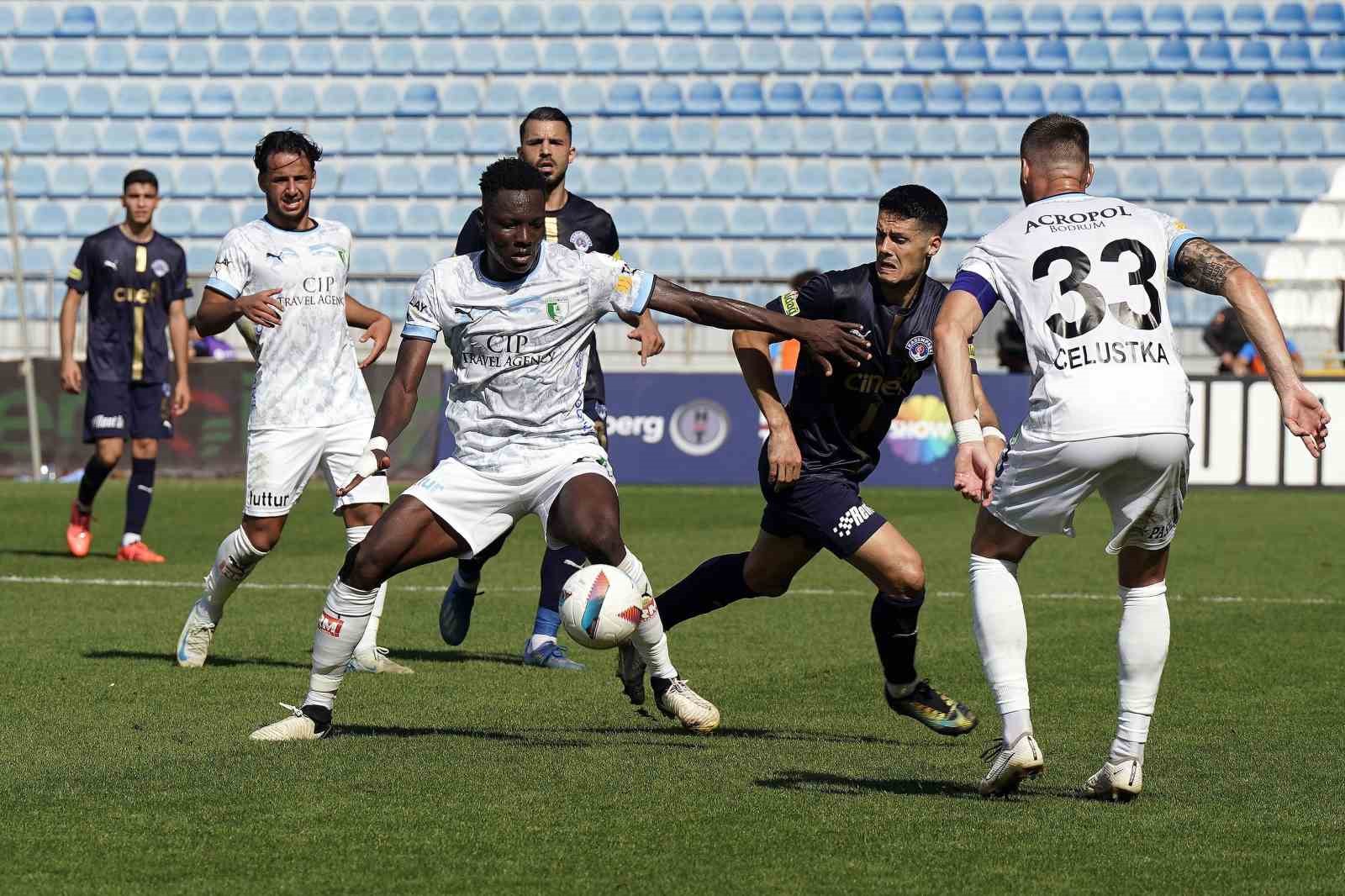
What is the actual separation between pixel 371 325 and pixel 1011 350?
14.5 metres

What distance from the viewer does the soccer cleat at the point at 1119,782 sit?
504 cm

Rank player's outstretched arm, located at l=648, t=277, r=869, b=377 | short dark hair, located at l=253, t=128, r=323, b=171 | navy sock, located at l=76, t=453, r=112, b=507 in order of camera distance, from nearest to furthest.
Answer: player's outstretched arm, located at l=648, t=277, r=869, b=377, short dark hair, located at l=253, t=128, r=323, b=171, navy sock, located at l=76, t=453, r=112, b=507

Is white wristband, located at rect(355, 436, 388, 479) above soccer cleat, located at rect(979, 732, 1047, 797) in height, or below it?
above

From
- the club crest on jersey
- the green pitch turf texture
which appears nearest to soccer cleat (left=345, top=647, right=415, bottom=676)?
the green pitch turf texture

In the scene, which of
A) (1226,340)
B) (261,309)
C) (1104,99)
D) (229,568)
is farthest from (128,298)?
(1104,99)

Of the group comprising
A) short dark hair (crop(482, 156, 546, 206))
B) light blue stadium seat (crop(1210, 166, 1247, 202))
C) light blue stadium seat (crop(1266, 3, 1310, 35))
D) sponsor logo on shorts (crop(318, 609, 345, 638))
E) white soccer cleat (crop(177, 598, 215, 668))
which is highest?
light blue stadium seat (crop(1266, 3, 1310, 35))

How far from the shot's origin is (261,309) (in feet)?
23.9

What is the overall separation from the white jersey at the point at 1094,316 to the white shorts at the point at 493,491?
161cm

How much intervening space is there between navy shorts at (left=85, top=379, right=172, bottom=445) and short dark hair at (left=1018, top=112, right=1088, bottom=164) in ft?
28.3

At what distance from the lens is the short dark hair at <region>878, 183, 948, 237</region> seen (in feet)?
20.5

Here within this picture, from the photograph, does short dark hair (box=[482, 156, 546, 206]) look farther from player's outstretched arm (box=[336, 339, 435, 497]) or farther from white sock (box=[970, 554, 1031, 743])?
white sock (box=[970, 554, 1031, 743])

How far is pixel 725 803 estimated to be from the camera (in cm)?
505

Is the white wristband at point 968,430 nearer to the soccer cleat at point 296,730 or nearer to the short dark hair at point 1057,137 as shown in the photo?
the short dark hair at point 1057,137

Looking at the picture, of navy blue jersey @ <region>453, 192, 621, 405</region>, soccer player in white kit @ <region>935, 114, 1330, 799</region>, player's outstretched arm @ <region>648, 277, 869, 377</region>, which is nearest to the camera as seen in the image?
soccer player in white kit @ <region>935, 114, 1330, 799</region>
